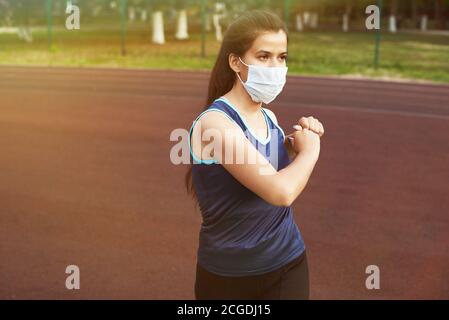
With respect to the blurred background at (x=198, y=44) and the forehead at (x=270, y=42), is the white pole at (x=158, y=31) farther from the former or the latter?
the forehead at (x=270, y=42)

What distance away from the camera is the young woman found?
2225 millimetres

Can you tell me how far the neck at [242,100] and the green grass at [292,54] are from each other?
18456mm

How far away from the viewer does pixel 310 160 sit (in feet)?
7.43

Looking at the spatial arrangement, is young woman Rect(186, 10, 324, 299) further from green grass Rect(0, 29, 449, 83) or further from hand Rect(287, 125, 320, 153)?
green grass Rect(0, 29, 449, 83)

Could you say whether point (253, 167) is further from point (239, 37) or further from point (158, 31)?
point (158, 31)

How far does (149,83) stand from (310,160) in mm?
17173

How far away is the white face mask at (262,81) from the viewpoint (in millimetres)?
2314

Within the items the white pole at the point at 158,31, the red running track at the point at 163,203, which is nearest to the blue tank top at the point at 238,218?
the red running track at the point at 163,203

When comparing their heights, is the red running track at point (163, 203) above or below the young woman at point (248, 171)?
below

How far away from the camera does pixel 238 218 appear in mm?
2316

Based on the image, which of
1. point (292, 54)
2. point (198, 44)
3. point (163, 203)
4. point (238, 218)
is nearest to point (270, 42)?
point (238, 218)

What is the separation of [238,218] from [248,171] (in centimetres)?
20

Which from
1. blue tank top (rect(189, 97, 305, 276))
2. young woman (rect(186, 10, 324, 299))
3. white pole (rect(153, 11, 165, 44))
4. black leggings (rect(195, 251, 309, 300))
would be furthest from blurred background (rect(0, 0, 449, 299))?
white pole (rect(153, 11, 165, 44))

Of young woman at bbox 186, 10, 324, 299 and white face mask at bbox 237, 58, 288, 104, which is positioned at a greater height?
white face mask at bbox 237, 58, 288, 104
